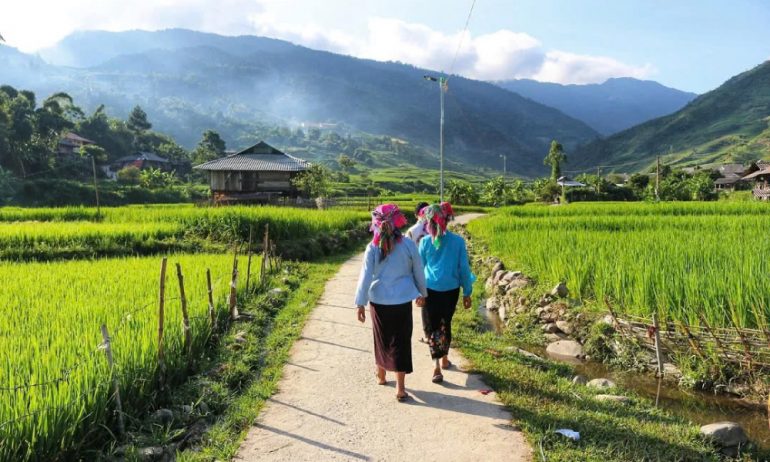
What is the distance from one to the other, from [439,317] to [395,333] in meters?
0.71

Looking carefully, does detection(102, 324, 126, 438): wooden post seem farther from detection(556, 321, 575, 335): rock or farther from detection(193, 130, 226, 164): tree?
detection(193, 130, 226, 164): tree

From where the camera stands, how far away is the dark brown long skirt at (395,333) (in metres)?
4.34

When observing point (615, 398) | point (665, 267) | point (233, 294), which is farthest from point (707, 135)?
point (233, 294)

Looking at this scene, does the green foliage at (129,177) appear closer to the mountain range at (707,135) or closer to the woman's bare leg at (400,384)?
the woman's bare leg at (400,384)

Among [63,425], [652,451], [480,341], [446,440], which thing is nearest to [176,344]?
[63,425]

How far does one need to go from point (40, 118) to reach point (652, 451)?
5727cm

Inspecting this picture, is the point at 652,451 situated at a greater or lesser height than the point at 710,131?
lesser

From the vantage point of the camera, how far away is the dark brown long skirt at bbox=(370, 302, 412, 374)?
4.34 meters

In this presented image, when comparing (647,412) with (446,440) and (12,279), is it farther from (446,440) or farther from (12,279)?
(12,279)

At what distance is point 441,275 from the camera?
479 centimetres

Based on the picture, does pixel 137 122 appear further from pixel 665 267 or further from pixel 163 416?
pixel 665 267

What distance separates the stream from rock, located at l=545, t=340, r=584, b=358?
0.35 metres

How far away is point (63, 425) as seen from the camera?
3264 millimetres

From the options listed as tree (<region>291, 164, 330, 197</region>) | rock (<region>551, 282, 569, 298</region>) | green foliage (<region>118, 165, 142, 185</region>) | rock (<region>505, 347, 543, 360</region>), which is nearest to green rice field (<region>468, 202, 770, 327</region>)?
rock (<region>551, 282, 569, 298</region>)
